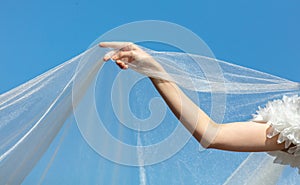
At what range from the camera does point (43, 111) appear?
1.95 meters

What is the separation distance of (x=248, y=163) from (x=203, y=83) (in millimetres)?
543

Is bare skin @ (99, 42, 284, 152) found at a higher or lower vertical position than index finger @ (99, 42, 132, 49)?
lower

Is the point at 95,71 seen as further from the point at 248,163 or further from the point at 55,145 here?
the point at 248,163

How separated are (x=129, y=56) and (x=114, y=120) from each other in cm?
37

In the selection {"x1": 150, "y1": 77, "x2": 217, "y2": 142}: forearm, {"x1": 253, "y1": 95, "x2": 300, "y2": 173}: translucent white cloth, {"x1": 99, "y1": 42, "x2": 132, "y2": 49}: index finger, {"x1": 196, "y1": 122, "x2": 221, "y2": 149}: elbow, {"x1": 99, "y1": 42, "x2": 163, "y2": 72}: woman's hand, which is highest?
{"x1": 99, "y1": 42, "x2": 132, "y2": 49}: index finger

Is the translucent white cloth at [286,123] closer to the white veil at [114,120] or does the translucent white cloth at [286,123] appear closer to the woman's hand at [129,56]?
the white veil at [114,120]

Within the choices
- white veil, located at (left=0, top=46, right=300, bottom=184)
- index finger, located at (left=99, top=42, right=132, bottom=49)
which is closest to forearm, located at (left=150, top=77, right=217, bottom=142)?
white veil, located at (left=0, top=46, right=300, bottom=184)

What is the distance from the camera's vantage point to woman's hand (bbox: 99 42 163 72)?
5.88 ft

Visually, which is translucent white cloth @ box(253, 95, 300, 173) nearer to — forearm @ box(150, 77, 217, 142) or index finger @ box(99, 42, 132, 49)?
forearm @ box(150, 77, 217, 142)

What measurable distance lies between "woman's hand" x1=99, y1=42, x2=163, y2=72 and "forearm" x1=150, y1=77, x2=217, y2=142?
0.11 metres

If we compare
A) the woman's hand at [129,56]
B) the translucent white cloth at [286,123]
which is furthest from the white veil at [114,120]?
the translucent white cloth at [286,123]

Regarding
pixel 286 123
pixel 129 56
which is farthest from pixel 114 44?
pixel 286 123

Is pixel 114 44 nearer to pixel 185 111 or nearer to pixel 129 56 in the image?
pixel 129 56

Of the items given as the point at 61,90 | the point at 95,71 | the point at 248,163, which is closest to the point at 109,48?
the point at 95,71
